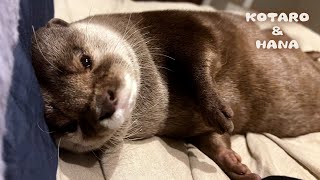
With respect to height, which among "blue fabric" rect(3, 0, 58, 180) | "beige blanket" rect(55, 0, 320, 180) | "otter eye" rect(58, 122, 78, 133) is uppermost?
"blue fabric" rect(3, 0, 58, 180)

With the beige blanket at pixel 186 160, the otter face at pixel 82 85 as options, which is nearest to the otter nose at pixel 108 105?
the otter face at pixel 82 85

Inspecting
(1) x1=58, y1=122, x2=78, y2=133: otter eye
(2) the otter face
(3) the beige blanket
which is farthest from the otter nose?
(3) the beige blanket

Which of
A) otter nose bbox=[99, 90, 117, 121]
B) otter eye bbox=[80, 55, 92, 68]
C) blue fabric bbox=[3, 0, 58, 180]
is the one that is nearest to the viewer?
blue fabric bbox=[3, 0, 58, 180]

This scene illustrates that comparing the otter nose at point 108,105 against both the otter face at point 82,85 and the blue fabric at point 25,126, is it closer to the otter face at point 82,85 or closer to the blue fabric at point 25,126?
the otter face at point 82,85

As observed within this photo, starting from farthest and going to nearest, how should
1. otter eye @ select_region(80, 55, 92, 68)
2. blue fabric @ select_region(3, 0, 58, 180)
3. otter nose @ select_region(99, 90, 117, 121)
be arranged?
otter eye @ select_region(80, 55, 92, 68) < otter nose @ select_region(99, 90, 117, 121) < blue fabric @ select_region(3, 0, 58, 180)

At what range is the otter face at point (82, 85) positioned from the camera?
3.55ft

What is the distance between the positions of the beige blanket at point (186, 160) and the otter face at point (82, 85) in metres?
0.06

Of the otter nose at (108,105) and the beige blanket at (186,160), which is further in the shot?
the beige blanket at (186,160)

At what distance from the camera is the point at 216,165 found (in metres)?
1.39

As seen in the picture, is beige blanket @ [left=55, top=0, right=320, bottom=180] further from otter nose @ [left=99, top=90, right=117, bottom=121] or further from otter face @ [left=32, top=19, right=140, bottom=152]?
otter nose @ [left=99, top=90, right=117, bottom=121]

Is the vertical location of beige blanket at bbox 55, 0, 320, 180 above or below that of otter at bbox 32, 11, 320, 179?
below

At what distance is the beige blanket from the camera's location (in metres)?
1.26

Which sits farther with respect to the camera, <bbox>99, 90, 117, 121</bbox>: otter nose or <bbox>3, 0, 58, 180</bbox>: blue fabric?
<bbox>99, 90, 117, 121</bbox>: otter nose

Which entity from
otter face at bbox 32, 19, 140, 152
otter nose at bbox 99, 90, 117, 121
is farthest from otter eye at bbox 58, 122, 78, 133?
otter nose at bbox 99, 90, 117, 121
